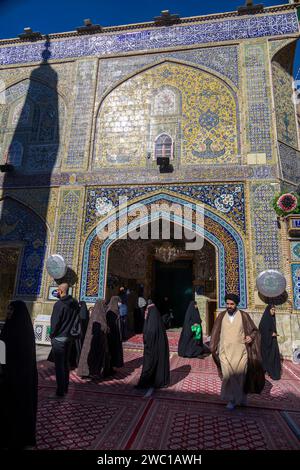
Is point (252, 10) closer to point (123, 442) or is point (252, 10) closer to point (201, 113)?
point (201, 113)

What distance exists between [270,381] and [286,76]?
674 centimetres

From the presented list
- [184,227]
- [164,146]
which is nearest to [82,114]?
[164,146]

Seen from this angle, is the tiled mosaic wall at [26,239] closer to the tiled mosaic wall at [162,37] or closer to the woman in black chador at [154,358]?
the woman in black chador at [154,358]

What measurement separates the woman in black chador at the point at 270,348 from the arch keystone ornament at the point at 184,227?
47.0 inches

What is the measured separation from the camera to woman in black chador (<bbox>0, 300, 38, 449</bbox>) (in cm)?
189

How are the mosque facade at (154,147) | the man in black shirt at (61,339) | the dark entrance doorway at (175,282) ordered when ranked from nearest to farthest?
the man in black shirt at (61,339) → the mosque facade at (154,147) → the dark entrance doorway at (175,282)

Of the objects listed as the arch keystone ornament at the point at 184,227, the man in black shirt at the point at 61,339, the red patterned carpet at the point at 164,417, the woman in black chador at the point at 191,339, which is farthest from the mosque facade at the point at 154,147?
the man in black shirt at the point at 61,339

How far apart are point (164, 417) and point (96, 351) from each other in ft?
4.74

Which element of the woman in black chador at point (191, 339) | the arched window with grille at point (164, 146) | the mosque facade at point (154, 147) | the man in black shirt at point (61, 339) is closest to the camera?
the man in black shirt at point (61, 339)

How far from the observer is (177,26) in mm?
7543

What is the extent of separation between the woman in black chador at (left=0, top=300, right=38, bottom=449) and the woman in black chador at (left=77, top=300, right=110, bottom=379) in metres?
1.76

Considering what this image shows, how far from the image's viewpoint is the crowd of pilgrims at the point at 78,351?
76.1 inches

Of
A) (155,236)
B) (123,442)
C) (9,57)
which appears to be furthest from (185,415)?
(9,57)

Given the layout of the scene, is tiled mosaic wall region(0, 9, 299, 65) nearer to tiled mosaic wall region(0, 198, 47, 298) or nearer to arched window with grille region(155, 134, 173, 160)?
arched window with grille region(155, 134, 173, 160)
